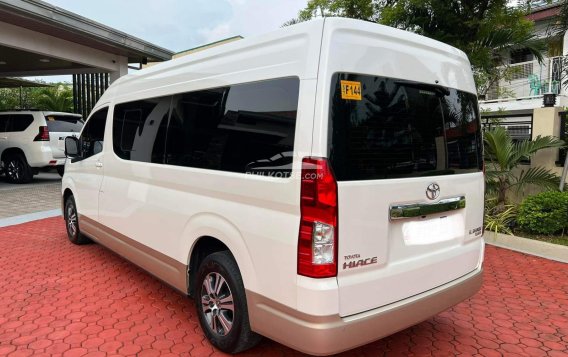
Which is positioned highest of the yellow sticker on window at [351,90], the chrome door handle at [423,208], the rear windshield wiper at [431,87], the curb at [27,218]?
the rear windshield wiper at [431,87]

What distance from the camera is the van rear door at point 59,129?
36.5 ft

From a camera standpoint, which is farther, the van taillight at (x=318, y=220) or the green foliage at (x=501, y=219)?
the green foliage at (x=501, y=219)

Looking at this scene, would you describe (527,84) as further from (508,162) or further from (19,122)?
(19,122)

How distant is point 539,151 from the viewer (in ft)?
22.7

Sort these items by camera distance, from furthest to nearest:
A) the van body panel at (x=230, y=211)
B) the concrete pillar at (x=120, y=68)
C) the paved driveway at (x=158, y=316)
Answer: the concrete pillar at (x=120, y=68) → the paved driveway at (x=158, y=316) → the van body panel at (x=230, y=211)

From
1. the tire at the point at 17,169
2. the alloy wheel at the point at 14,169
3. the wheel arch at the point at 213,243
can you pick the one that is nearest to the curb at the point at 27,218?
the tire at the point at 17,169

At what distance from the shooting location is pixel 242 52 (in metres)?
2.94

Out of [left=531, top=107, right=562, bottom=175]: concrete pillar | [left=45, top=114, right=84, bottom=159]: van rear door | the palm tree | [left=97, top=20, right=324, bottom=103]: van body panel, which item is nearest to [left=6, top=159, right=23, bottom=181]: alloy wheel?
[left=45, top=114, right=84, bottom=159]: van rear door

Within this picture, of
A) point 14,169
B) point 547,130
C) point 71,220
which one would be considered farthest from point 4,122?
point 547,130

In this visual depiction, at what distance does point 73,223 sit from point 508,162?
20.6 ft

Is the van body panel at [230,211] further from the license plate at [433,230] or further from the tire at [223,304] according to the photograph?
the license plate at [433,230]

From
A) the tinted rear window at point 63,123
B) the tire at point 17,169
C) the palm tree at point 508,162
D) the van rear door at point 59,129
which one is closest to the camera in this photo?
the palm tree at point 508,162

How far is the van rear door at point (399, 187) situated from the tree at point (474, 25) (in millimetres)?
5469

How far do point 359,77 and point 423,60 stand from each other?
0.63 meters
